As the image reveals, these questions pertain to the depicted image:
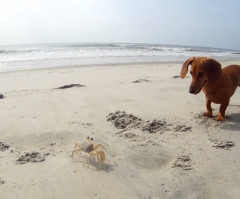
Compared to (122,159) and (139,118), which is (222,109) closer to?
(139,118)

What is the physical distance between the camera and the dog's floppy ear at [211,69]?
3.60m

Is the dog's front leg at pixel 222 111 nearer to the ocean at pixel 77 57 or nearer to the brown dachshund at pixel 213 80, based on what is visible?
the brown dachshund at pixel 213 80

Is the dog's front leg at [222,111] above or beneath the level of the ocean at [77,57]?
above

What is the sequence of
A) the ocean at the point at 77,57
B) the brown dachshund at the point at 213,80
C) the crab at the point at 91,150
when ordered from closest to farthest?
the crab at the point at 91,150 < the brown dachshund at the point at 213,80 < the ocean at the point at 77,57

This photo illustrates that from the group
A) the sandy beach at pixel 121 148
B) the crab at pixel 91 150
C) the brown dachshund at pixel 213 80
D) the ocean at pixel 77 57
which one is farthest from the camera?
the ocean at pixel 77 57

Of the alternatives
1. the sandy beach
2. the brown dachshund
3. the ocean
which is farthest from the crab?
the ocean

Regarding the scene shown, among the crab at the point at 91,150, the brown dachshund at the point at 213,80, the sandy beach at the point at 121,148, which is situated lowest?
the sandy beach at the point at 121,148

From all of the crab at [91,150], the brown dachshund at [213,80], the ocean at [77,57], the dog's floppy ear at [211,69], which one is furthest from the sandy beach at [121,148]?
the ocean at [77,57]

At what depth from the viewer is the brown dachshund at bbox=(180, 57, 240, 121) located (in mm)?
3594

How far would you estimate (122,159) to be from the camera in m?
2.79

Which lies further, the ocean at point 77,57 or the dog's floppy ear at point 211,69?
the ocean at point 77,57

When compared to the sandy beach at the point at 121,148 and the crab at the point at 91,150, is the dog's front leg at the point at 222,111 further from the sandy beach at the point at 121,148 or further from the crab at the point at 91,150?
the crab at the point at 91,150

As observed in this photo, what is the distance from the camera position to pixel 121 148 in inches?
119

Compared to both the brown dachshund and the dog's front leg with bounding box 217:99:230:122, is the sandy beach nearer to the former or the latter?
the dog's front leg with bounding box 217:99:230:122
